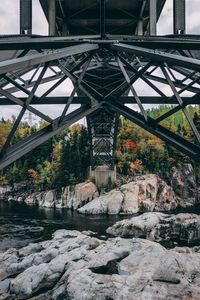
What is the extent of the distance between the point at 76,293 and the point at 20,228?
1997cm

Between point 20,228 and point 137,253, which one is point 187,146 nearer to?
point 137,253

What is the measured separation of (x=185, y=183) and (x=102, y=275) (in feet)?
150

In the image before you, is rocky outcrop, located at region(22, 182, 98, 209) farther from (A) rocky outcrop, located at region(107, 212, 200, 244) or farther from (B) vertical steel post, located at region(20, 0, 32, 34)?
(B) vertical steel post, located at region(20, 0, 32, 34)

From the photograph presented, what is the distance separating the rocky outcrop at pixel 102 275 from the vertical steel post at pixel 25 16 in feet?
37.1

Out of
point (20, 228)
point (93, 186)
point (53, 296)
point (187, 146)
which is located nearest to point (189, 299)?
point (53, 296)

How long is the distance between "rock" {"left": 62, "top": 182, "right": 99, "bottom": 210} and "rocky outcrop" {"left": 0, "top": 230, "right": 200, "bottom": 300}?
30090mm

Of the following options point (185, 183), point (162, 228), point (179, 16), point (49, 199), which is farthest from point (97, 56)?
point (185, 183)

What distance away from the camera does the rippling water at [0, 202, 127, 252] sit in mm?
27609

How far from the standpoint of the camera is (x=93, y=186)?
52750mm

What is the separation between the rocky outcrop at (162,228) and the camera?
28.2 meters

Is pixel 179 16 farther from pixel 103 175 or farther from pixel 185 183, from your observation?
pixel 185 183

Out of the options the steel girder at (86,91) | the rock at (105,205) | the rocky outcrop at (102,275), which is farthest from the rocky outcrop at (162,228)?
the steel girder at (86,91)

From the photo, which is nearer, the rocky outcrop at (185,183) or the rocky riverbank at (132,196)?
the rocky riverbank at (132,196)

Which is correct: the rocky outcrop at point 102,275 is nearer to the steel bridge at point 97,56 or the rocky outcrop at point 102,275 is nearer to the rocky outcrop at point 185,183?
the steel bridge at point 97,56
